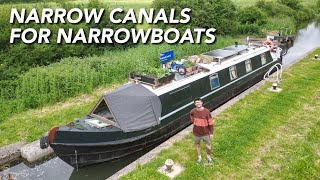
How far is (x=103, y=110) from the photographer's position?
899cm

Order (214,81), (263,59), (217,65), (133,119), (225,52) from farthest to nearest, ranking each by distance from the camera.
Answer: (263,59) < (225,52) < (217,65) < (214,81) < (133,119)

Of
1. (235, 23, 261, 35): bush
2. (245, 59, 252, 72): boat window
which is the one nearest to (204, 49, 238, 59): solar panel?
(245, 59, 252, 72): boat window

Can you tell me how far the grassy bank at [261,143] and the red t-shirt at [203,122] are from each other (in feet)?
2.91

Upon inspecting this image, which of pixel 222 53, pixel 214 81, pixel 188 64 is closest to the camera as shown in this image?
pixel 188 64

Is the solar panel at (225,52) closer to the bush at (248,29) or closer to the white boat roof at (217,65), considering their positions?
the white boat roof at (217,65)

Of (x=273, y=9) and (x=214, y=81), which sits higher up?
(x=273, y=9)

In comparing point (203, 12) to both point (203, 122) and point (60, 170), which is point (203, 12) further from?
point (60, 170)

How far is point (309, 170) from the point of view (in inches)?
273

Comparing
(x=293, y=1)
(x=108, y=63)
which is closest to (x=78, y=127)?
(x=108, y=63)

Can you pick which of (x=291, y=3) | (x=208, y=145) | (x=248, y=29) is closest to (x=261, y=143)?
(x=208, y=145)

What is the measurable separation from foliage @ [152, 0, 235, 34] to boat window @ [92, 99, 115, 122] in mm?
13358

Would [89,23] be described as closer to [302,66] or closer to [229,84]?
[229,84]

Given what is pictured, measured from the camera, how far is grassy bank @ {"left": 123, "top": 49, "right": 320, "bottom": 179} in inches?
278

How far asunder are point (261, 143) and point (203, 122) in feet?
7.82
